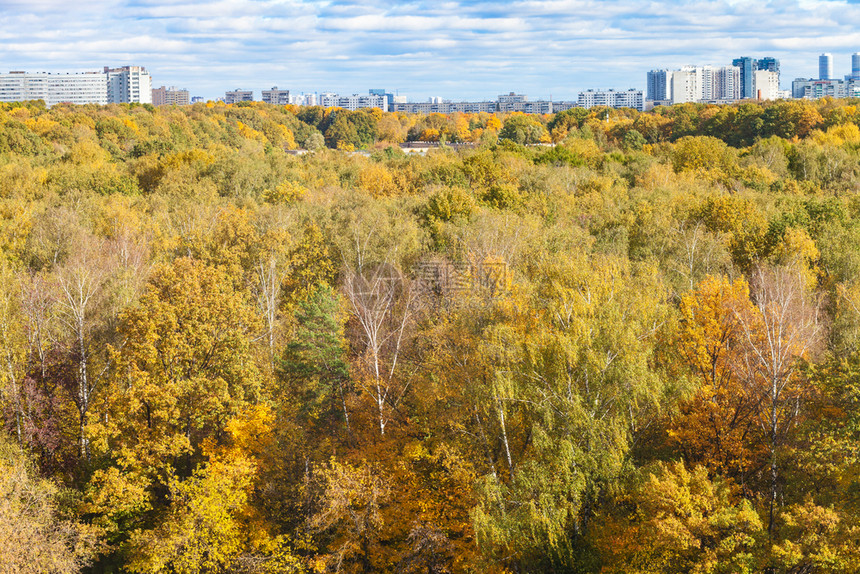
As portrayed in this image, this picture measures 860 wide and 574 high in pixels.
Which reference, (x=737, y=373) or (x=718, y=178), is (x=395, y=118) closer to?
(x=718, y=178)

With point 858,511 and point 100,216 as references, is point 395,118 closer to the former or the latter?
point 100,216

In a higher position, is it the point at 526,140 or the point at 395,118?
the point at 395,118

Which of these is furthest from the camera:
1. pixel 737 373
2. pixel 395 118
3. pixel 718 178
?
pixel 395 118

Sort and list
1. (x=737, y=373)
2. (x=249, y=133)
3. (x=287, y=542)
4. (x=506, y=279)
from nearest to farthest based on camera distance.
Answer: (x=737, y=373), (x=287, y=542), (x=506, y=279), (x=249, y=133)

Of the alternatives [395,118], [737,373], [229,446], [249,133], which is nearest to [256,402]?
[229,446]

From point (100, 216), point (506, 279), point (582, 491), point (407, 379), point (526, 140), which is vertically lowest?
point (582, 491)

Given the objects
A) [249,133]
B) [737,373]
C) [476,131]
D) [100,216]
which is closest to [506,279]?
[737,373]

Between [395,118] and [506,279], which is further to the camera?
[395,118]
